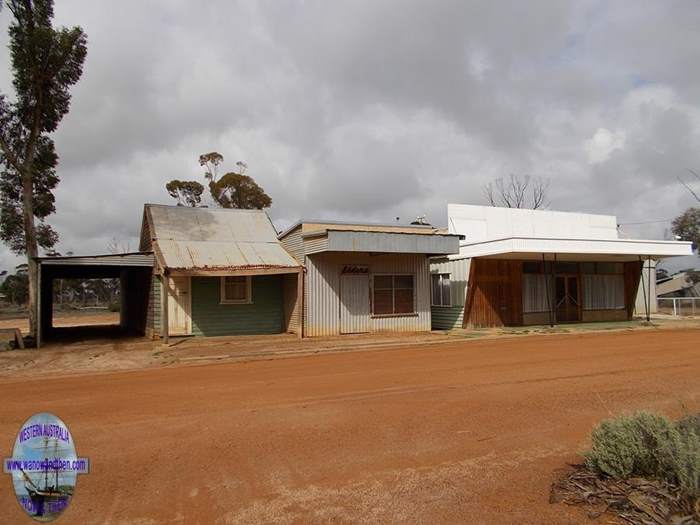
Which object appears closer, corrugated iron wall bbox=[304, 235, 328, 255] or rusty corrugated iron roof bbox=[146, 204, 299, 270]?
corrugated iron wall bbox=[304, 235, 328, 255]

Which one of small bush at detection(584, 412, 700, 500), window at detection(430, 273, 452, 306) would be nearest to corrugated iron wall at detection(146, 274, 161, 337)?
window at detection(430, 273, 452, 306)

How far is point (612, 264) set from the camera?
24.9m

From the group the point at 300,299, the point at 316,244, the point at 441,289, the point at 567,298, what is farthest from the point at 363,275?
the point at 567,298

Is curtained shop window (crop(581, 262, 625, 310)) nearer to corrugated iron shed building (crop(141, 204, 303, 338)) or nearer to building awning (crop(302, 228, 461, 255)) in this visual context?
building awning (crop(302, 228, 461, 255))

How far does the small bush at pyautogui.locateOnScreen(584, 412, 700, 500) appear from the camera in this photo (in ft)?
13.5

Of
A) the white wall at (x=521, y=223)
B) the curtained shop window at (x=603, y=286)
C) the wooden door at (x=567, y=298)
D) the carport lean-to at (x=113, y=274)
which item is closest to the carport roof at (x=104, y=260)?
the carport lean-to at (x=113, y=274)

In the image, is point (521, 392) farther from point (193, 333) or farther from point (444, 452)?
point (193, 333)

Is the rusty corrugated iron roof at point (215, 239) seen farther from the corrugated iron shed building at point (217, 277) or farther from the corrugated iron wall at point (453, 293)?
the corrugated iron wall at point (453, 293)

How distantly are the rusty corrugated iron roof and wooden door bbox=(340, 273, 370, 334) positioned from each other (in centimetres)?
204

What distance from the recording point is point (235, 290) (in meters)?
19.1

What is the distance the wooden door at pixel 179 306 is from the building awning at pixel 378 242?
4345mm

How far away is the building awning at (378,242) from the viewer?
669 inches

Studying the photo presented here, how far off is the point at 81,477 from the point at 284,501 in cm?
191

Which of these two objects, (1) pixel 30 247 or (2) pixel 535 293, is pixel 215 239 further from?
(2) pixel 535 293
